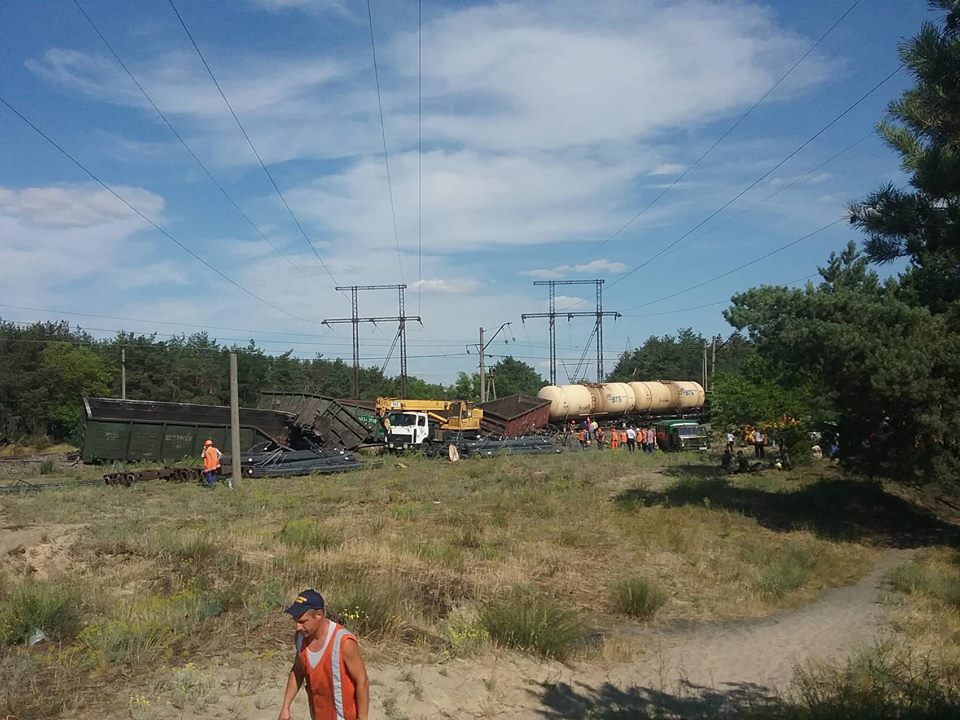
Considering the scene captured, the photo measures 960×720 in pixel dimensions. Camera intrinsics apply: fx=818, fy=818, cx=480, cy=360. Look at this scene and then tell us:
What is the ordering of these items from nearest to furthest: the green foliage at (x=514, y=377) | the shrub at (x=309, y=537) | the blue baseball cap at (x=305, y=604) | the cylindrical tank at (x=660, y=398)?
the blue baseball cap at (x=305, y=604) → the shrub at (x=309, y=537) → the cylindrical tank at (x=660, y=398) → the green foliage at (x=514, y=377)

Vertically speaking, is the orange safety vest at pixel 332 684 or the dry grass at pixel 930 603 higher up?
the orange safety vest at pixel 332 684

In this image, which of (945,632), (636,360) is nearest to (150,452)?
(945,632)

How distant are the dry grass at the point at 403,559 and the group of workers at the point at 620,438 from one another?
68.9ft

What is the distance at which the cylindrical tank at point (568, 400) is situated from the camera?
163 feet

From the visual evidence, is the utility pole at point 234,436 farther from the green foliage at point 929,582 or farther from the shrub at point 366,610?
the green foliage at point 929,582

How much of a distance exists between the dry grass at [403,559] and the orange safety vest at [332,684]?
337cm

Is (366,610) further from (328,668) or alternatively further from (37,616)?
(328,668)

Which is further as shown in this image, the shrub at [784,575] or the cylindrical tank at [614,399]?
the cylindrical tank at [614,399]

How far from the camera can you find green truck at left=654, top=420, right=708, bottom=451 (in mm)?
43844

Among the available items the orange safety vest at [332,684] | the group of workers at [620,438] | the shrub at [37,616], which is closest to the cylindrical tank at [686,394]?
the group of workers at [620,438]

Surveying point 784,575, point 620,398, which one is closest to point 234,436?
point 784,575

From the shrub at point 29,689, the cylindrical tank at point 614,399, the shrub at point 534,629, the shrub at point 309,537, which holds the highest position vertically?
the cylindrical tank at point 614,399

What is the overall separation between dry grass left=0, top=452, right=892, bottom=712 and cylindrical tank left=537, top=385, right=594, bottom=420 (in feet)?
80.6

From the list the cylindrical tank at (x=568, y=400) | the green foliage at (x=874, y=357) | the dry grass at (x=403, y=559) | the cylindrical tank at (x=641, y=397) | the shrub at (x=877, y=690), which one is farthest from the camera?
the cylindrical tank at (x=641, y=397)
